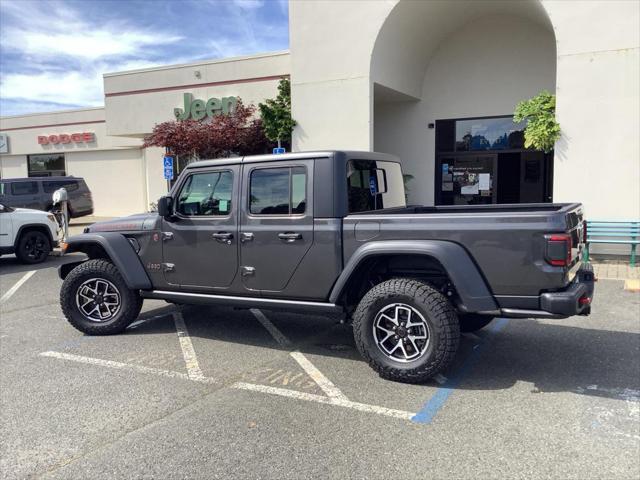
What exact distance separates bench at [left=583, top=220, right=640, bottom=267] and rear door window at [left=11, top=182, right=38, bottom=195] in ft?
55.8

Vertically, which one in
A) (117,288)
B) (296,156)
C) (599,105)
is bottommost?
(117,288)

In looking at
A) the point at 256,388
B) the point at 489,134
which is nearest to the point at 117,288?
the point at 256,388

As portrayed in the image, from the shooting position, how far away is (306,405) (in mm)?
4199

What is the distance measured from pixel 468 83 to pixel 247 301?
11.8 m

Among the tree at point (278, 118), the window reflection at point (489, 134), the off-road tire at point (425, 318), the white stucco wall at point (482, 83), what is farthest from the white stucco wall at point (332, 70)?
the off-road tire at point (425, 318)

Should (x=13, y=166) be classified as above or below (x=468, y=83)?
below

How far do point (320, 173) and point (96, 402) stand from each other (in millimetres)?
2657

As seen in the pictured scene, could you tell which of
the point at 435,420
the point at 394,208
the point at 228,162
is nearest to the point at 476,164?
the point at 394,208

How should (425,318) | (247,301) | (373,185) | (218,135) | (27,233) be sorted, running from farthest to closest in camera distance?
(218,135) < (27,233) < (373,185) < (247,301) < (425,318)

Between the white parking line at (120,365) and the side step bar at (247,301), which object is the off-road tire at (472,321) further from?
the white parking line at (120,365)

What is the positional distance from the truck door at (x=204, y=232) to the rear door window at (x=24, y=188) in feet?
49.9

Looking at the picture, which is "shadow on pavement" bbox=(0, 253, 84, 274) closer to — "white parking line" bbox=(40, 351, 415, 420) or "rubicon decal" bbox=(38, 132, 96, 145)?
"white parking line" bbox=(40, 351, 415, 420)

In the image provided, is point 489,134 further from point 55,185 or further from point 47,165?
point 47,165

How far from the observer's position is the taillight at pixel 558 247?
4.00 metres
